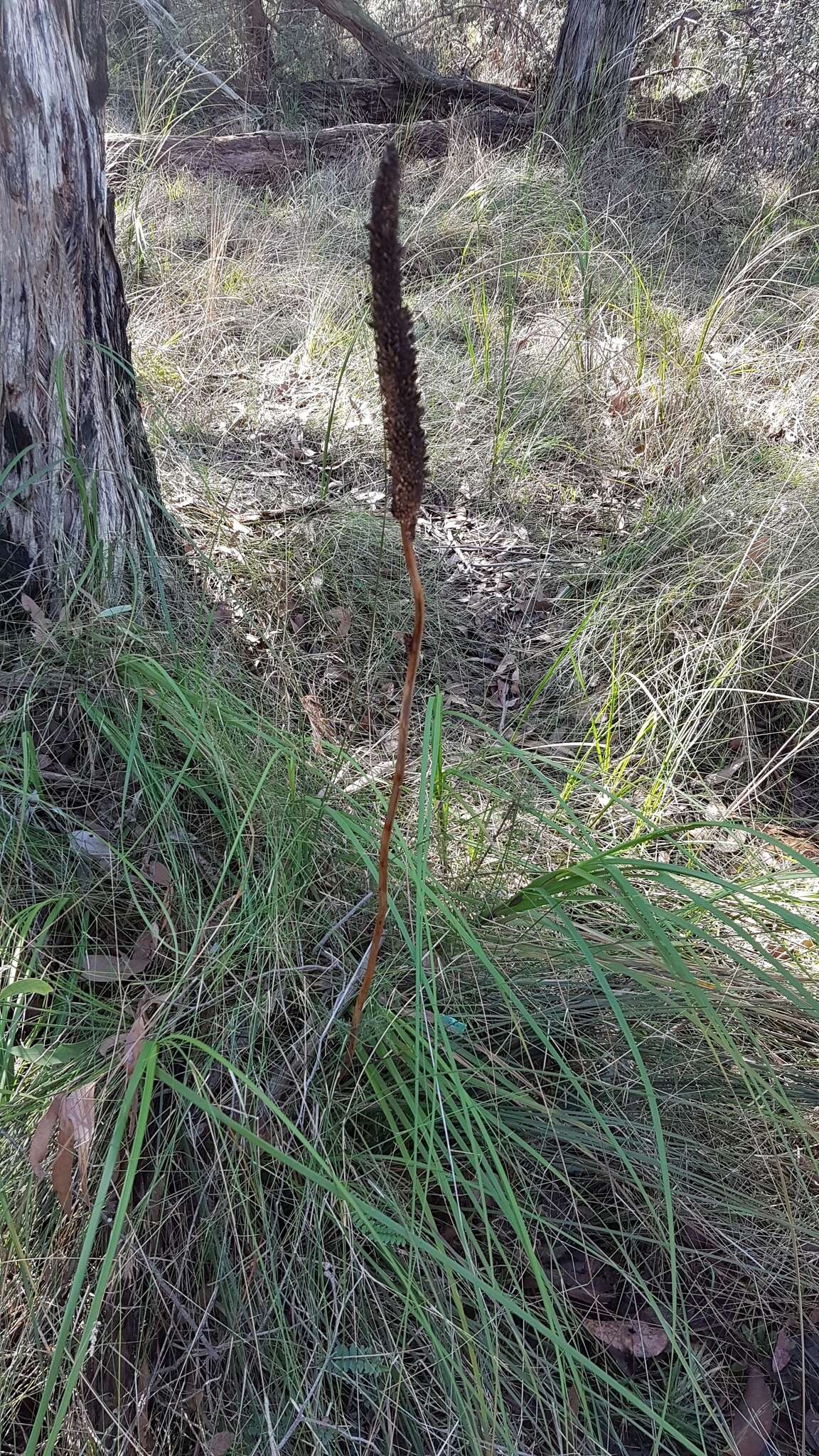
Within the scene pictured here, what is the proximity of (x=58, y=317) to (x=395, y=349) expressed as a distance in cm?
139

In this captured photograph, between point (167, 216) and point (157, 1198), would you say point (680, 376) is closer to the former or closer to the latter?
point (167, 216)

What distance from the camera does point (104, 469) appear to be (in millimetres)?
2008

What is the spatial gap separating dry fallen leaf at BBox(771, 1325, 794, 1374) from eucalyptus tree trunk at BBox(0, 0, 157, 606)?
175 centimetres

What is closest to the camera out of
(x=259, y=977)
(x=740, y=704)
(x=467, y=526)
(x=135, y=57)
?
(x=259, y=977)

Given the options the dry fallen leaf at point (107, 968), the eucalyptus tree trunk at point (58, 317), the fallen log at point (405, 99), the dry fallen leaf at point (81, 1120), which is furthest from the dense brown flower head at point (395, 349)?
the fallen log at point (405, 99)

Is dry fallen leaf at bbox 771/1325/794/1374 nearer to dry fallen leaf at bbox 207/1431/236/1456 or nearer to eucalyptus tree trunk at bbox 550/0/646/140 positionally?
dry fallen leaf at bbox 207/1431/236/1456

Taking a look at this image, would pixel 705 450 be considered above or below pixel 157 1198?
above

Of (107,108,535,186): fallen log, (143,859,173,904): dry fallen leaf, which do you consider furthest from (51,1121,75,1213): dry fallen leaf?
(107,108,535,186): fallen log

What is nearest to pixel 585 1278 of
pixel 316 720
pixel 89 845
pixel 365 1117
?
pixel 365 1117

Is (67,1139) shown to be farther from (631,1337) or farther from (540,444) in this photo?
(540,444)

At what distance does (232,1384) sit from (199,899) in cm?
66

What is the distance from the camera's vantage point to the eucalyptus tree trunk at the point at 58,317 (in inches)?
67.5

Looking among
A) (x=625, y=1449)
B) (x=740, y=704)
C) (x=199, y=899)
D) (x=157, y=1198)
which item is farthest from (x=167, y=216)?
(x=625, y=1449)

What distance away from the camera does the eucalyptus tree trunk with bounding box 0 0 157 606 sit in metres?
1.71
